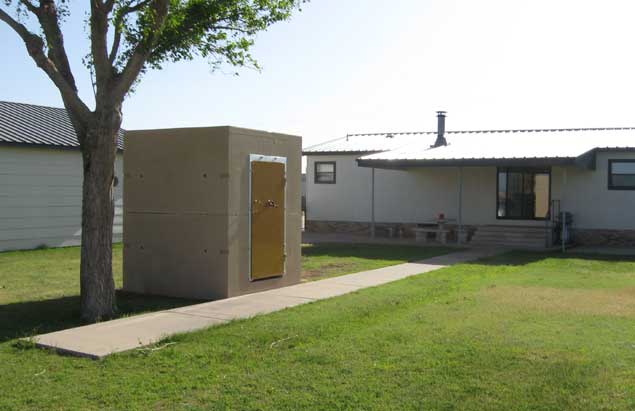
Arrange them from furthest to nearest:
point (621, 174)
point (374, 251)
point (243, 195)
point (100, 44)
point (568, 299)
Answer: point (621, 174), point (374, 251), point (243, 195), point (568, 299), point (100, 44)

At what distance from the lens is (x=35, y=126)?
63.7 ft

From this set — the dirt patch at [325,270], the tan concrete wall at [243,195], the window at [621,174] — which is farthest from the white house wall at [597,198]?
the tan concrete wall at [243,195]

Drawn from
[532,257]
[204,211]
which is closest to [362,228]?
[532,257]

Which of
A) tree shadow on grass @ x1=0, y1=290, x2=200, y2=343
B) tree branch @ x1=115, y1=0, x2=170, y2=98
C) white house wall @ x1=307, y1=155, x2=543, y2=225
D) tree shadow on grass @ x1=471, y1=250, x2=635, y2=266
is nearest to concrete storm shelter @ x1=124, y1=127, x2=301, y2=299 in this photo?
tree shadow on grass @ x1=0, y1=290, x2=200, y2=343

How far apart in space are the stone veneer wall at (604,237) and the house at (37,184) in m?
13.6

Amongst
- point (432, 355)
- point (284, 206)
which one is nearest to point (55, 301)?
point (284, 206)

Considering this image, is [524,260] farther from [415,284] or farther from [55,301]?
[55,301]

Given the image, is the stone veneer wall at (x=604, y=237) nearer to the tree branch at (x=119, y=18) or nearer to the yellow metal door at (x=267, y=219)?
the yellow metal door at (x=267, y=219)

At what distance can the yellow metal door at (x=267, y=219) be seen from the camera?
10.7 m

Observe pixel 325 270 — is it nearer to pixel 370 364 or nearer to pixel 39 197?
pixel 370 364

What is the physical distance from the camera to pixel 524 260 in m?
16.1

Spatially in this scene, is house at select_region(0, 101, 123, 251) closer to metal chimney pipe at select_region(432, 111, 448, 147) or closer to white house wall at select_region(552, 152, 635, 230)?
metal chimney pipe at select_region(432, 111, 448, 147)

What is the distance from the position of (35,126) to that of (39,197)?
2505mm

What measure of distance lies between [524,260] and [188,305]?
29.9 ft
